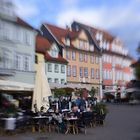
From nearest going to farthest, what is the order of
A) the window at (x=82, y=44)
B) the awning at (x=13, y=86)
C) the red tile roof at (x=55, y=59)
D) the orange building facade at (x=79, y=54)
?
1. the awning at (x=13, y=86)
2. the red tile roof at (x=55, y=59)
3. the orange building facade at (x=79, y=54)
4. the window at (x=82, y=44)

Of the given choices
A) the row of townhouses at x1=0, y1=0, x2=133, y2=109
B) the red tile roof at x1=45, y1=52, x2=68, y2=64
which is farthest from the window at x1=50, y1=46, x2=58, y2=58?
the red tile roof at x1=45, y1=52, x2=68, y2=64

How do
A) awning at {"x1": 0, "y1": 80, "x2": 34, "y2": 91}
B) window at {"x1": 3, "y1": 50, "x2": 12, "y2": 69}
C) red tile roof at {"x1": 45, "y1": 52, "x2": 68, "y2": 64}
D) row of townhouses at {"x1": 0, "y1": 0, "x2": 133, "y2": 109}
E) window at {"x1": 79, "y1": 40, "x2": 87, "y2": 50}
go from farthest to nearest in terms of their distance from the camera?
window at {"x1": 79, "y1": 40, "x2": 87, "y2": 50} → red tile roof at {"x1": 45, "y1": 52, "x2": 68, "y2": 64} → row of townhouses at {"x1": 0, "y1": 0, "x2": 133, "y2": 109} → awning at {"x1": 0, "y1": 80, "x2": 34, "y2": 91} → window at {"x1": 3, "y1": 50, "x2": 12, "y2": 69}

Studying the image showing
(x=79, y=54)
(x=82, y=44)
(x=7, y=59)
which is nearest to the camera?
(x=7, y=59)

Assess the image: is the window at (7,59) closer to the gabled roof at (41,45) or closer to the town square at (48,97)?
the town square at (48,97)

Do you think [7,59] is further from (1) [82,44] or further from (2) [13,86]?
(1) [82,44]

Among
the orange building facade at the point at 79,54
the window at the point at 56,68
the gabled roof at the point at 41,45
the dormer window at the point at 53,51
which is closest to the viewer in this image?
the gabled roof at the point at 41,45

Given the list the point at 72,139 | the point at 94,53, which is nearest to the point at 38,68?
the point at 72,139

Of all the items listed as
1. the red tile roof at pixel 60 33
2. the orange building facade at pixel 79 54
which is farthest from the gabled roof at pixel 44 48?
the red tile roof at pixel 60 33

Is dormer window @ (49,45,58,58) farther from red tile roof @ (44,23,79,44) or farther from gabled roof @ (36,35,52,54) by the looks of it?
red tile roof @ (44,23,79,44)

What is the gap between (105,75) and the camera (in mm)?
87438

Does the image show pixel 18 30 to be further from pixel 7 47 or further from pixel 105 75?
pixel 105 75

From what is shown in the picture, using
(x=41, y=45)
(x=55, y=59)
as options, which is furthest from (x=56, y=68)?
(x=41, y=45)

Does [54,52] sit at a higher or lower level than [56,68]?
higher

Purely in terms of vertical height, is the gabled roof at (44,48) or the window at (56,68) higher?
the gabled roof at (44,48)
